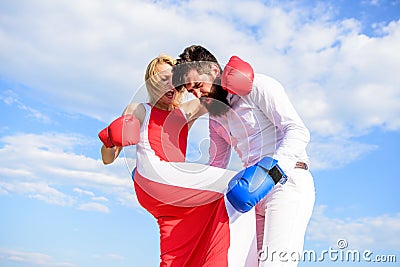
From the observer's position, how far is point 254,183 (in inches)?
109

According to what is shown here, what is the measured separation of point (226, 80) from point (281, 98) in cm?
33

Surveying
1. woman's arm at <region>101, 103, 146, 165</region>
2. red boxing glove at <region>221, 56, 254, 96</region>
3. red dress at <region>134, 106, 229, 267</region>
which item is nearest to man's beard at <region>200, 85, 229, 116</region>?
red boxing glove at <region>221, 56, 254, 96</region>

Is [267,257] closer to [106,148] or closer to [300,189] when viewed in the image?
[300,189]

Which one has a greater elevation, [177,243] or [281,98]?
[281,98]

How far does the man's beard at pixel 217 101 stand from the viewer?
316 cm

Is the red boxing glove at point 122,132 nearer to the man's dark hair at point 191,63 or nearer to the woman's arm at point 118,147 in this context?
the woman's arm at point 118,147

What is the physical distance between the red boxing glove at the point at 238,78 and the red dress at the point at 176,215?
526mm

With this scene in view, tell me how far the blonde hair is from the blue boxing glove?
2.61 feet

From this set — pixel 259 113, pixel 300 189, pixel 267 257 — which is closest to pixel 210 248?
pixel 267 257

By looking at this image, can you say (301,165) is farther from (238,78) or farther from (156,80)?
(156,80)

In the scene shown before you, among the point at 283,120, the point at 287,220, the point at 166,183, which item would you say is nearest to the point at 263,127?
the point at 283,120

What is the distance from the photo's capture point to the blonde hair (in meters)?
3.29

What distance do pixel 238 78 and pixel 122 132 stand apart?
0.79 meters

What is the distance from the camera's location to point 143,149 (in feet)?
10.9
